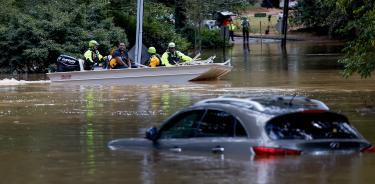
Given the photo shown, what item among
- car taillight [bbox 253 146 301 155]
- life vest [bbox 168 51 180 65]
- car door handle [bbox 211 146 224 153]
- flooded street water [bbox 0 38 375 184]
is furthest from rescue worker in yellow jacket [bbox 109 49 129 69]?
car taillight [bbox 253 146 301 155]

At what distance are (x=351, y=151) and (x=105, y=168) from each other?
3.18m

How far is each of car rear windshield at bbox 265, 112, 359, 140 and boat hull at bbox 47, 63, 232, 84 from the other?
20.2 m

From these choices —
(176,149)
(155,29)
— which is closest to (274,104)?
(176,149)

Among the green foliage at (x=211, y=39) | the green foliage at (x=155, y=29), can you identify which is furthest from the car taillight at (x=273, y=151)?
the green foliage at (x=211, y=39)

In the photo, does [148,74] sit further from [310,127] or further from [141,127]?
[310,127]

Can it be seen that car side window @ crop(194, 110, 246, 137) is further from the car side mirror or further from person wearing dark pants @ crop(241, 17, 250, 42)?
person wearing dark pants @ crop(241, 17, 250, 42)

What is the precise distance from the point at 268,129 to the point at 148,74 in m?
20.7

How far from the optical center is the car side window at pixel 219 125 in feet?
32.7

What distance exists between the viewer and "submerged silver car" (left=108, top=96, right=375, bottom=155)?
963 centimetres

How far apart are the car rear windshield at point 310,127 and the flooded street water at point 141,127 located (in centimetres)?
25

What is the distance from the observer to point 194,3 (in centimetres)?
4834

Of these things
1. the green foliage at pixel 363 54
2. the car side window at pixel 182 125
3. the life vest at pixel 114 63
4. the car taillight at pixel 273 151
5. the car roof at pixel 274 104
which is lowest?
the car taillight at pixel 273 151

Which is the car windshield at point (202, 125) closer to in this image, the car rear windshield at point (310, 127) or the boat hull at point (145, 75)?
the car rear windshield at point (310, 127)

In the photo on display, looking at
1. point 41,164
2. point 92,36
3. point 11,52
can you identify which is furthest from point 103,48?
point 41,164
